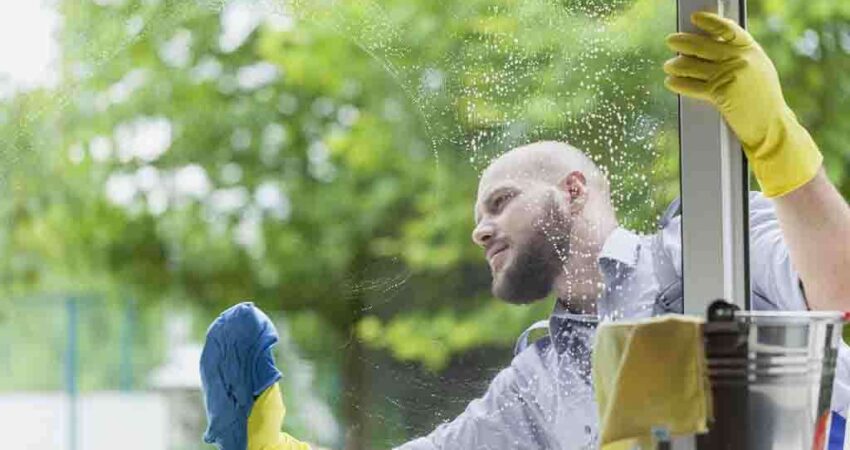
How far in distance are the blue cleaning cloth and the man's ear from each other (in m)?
0.49

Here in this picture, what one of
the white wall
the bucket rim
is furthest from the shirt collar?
the white wall

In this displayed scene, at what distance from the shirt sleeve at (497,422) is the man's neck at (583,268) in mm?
104

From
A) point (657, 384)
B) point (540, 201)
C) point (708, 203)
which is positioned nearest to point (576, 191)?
point (540, 201)

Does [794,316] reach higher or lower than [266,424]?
higher

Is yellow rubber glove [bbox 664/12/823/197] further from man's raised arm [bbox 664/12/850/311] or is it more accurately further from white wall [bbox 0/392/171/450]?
white wall [bbox 0/392/171/450]

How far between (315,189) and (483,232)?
27 centimetres

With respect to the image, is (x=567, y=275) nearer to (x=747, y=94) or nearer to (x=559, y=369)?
(x=559, y=369)

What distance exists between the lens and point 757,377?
1.45m

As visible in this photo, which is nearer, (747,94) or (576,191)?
(747,94)

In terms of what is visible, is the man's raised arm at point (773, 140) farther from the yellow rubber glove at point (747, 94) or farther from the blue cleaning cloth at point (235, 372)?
the blue cleaning cloth at point (235, 372)

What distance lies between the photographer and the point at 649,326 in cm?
147

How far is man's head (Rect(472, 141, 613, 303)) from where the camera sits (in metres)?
1.85

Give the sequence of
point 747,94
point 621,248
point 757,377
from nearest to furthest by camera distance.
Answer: point 757,377 < point 747,94 < point 621,248

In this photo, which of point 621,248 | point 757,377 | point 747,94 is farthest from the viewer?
point 621,248
